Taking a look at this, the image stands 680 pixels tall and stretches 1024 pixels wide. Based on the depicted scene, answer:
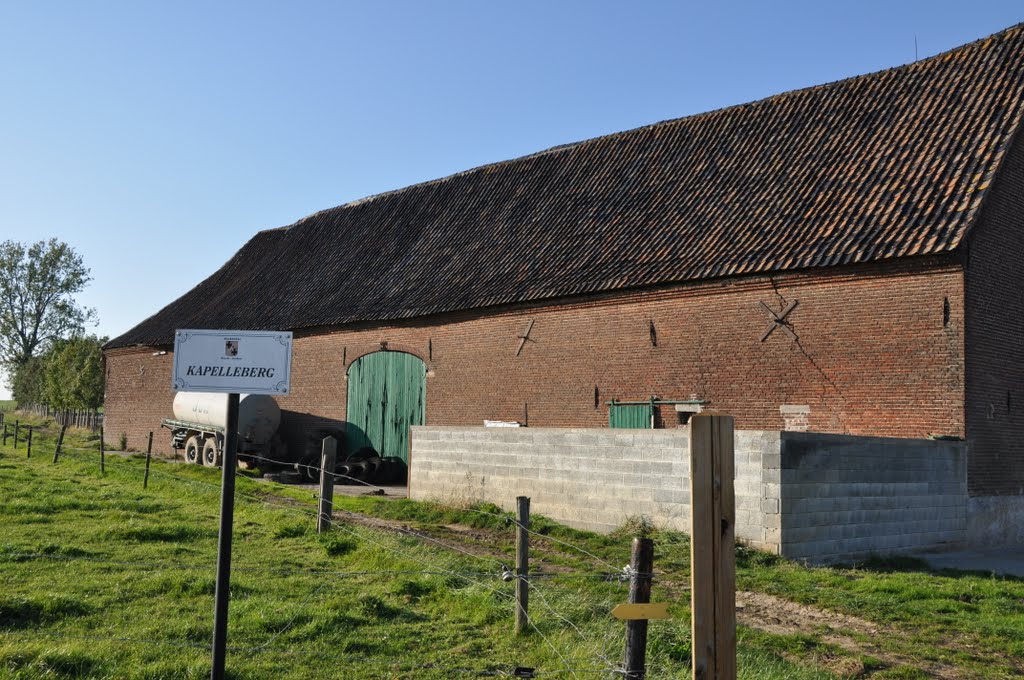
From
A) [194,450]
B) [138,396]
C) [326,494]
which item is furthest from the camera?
[138,396]

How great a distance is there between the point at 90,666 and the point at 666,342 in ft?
40.0

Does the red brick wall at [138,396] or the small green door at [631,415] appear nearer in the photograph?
the small green door at [631,415]

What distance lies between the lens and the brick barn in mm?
13570

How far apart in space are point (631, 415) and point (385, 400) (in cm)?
771

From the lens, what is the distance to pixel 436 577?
331 inches

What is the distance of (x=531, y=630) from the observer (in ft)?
22.2

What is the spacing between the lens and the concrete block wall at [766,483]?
419 inches

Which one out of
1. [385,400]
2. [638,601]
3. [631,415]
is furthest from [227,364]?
[385,400]

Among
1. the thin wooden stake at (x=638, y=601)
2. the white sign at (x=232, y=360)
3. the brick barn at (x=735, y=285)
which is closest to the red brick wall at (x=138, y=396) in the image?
the brick barn at (x=735, y=285)

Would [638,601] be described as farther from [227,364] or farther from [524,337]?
[524,337]

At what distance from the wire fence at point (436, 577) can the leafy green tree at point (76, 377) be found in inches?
1302

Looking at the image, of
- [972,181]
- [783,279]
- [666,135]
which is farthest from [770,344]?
[666,135]

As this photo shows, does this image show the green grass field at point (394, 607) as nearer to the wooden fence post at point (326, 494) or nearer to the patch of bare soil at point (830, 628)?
the patch of bare soil at point (830, 628)

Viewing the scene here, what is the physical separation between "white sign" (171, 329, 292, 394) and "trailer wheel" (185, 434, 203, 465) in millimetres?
21371
